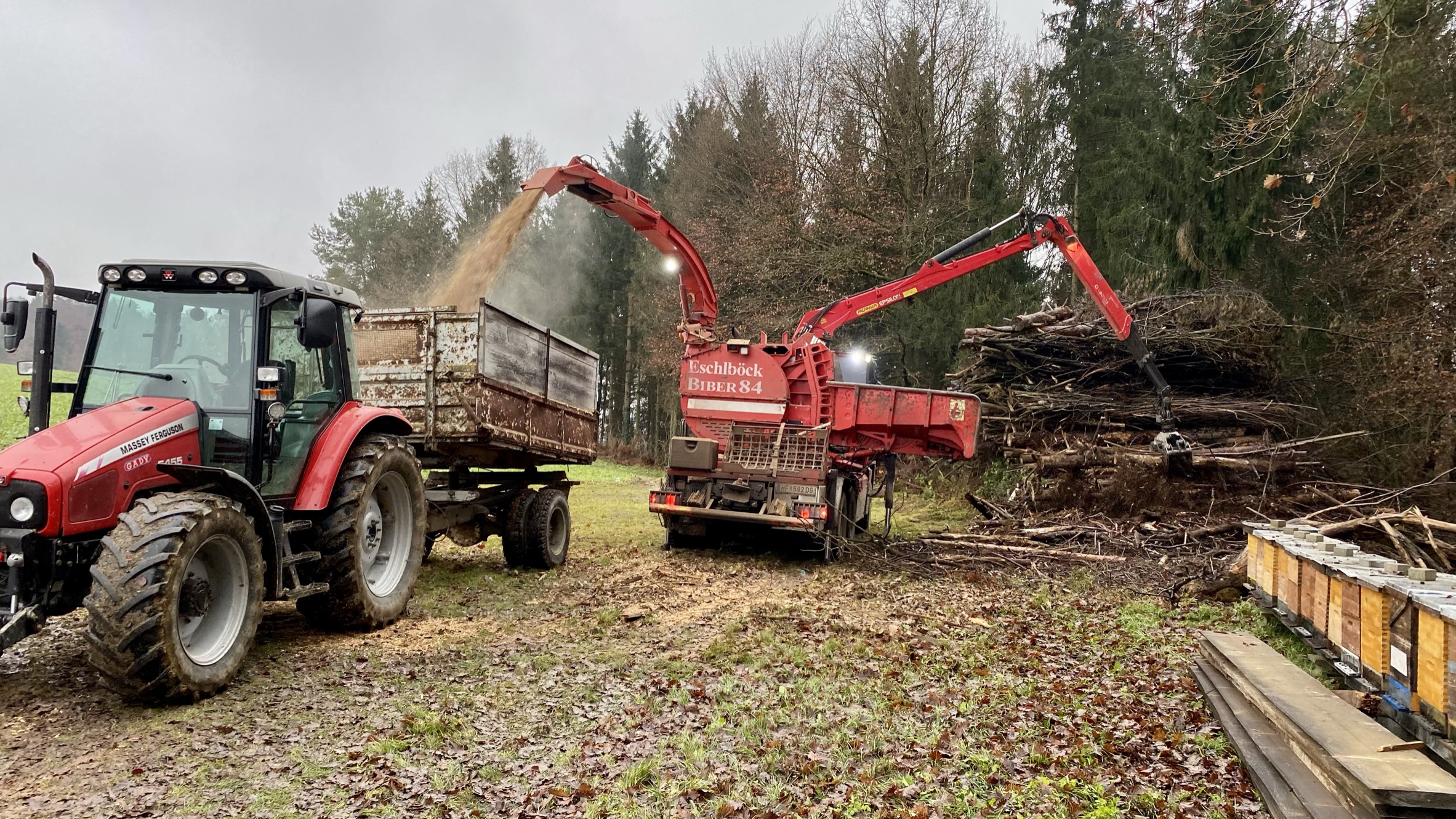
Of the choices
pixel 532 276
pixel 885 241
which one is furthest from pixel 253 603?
pixel 532 276

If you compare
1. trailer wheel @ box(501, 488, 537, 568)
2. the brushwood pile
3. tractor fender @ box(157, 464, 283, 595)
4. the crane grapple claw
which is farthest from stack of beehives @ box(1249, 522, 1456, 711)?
trailer wheel @ box(501, 488, 537, 568)

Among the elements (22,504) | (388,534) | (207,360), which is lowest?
(388,534)

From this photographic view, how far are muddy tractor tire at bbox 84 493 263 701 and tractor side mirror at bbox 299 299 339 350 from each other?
3.47 ft

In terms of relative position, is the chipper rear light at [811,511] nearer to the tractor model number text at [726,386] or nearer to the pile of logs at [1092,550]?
the pile of logs at [1092,550]

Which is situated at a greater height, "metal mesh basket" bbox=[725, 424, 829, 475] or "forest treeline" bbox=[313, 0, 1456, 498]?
"forest treeline" bbox=[313, 0, 1456, 498]

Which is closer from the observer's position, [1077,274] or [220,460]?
[220,460]

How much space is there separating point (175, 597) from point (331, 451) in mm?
1708

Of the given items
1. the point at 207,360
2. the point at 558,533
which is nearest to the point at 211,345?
the point at 207,360

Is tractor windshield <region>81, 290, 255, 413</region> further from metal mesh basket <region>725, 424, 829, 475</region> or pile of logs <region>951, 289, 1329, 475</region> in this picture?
pile of logs <region>951, 289, 1329, 475</region>

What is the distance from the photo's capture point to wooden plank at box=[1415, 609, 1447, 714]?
3561 millimetres

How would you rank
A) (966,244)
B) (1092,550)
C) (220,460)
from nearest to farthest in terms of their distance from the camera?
(220,460) → (1092,550) → (966,244)

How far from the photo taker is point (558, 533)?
9.10m

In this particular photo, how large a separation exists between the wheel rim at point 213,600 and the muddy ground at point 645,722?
29 cm

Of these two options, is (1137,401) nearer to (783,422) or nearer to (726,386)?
(783,422)
